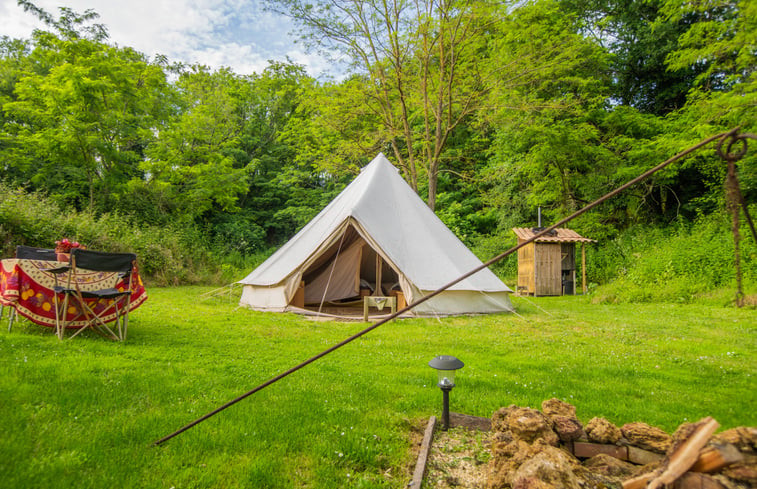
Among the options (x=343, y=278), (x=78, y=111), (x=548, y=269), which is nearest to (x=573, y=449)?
(x=343, y=278)

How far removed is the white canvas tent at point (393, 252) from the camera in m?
6.51

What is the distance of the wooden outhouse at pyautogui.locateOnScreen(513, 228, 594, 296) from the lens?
10500 mm

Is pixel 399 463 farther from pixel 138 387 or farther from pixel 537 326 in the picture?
pixel 537 326

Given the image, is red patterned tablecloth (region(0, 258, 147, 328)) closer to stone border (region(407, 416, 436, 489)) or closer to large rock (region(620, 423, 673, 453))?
stone border (region(407, 416, 436, 489))

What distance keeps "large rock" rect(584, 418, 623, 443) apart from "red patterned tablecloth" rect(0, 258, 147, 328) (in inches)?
174

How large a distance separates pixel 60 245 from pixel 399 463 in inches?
180

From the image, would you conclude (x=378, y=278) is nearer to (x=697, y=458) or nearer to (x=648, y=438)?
(x=648, y=438)

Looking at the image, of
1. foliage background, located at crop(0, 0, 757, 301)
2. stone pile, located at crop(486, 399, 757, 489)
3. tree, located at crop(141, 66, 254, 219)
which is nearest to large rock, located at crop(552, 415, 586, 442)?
stone pile, located at crop(486, 399, 757, 489)

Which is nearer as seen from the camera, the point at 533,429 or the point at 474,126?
the point at 533,429

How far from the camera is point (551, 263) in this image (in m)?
10.5

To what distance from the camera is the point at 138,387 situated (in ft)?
8.79

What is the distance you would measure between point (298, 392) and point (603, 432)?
183 cm

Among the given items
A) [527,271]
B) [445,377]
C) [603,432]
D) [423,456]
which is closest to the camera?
[603,432]

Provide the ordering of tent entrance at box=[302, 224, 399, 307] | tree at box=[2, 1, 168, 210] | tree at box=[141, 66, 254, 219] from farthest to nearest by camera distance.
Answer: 1. tree at box=[141, 66, 254, 219]
2. tree at box=[2, 1, 168, 210]
3. tent entrance at box=[302, 224, 399, 307]
